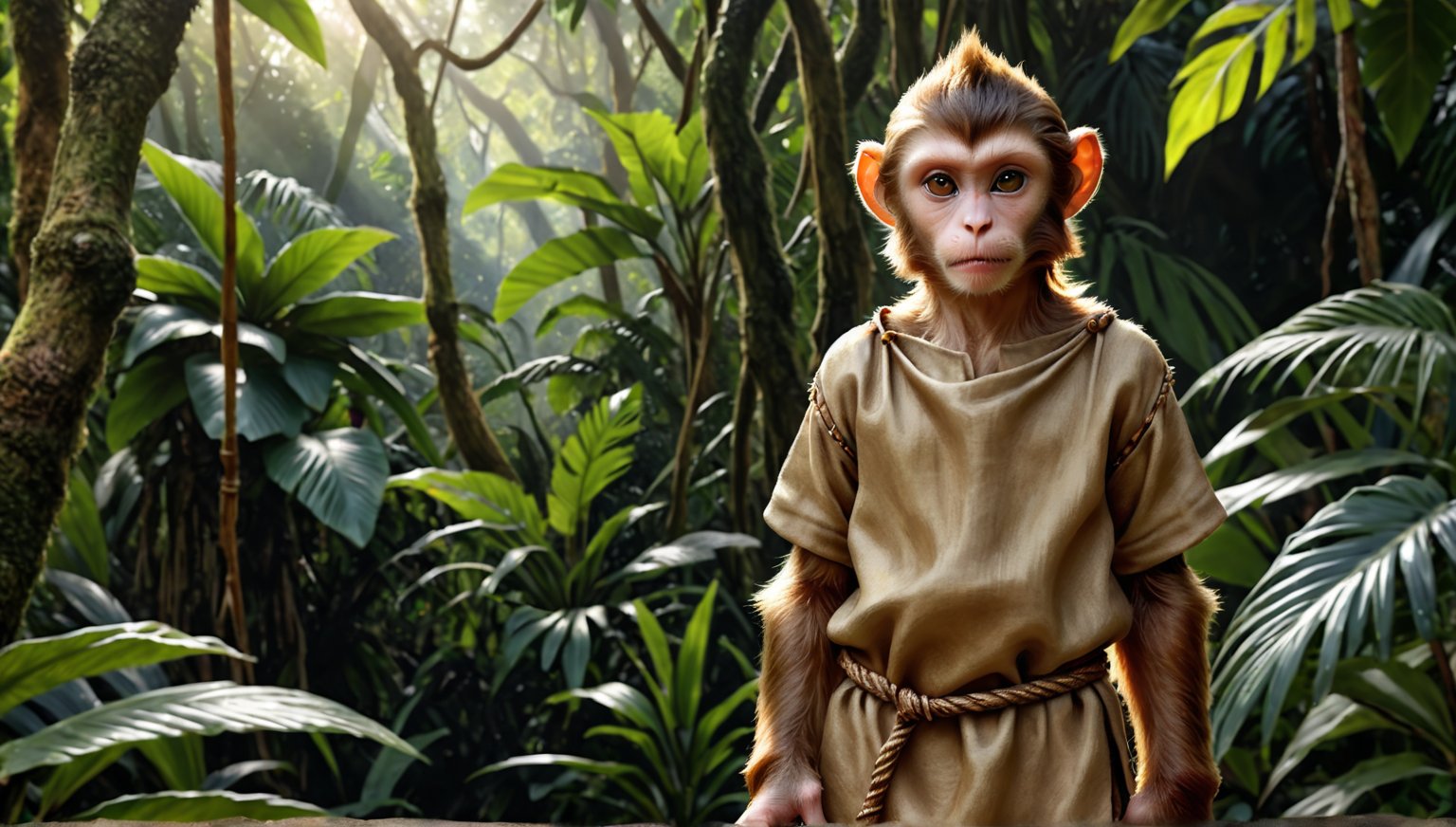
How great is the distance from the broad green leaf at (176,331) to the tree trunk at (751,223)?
1.11 m

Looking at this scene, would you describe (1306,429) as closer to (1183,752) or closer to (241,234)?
(241,234)

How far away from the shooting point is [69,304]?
1.66m

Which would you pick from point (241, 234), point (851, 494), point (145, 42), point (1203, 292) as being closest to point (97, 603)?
point (241, 234)

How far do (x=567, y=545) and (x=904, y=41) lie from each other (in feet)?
5.21

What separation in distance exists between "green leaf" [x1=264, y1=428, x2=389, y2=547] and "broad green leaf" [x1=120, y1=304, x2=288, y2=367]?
0.24m

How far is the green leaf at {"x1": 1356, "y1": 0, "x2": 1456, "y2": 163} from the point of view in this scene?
92.8 inches

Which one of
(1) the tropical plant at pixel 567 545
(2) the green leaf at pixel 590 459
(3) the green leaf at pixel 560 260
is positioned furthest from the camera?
(3) the green leaf at pixel 560 260

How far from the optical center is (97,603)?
278cm

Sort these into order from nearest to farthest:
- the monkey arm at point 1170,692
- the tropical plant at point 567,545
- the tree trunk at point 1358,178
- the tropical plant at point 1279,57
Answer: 1. the monkey arm at point 1170,692
2. the tropical plant at point 1279,57
3. the tree trunk at point 1358,178
4. the tropical plant at point 567,545

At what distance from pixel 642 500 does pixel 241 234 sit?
1.49m

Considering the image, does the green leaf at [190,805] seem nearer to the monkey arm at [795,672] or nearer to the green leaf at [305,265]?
the monkey arm at [795,672]

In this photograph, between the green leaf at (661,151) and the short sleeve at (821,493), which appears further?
the green leaf at (661,151)

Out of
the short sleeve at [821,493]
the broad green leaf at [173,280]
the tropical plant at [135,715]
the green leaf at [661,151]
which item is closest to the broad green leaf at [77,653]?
the tropical plant at [135,715]

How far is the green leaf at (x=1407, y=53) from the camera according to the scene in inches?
92.8
